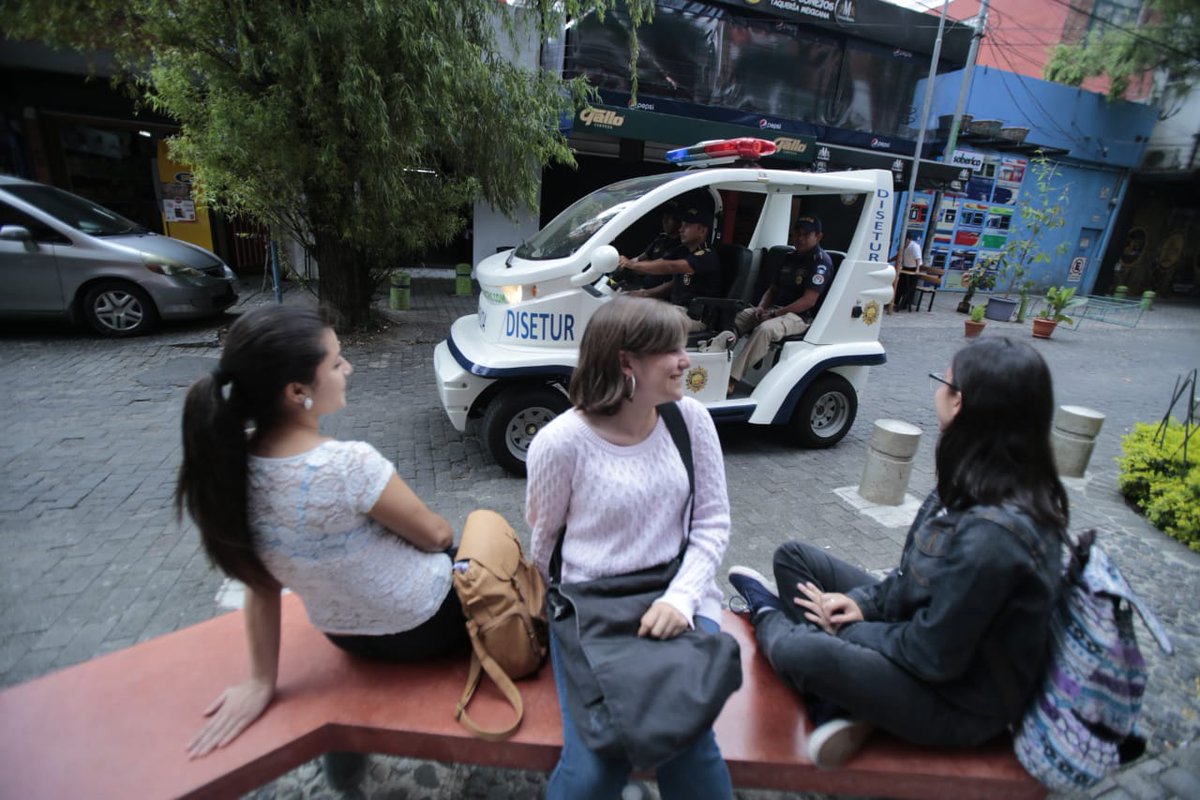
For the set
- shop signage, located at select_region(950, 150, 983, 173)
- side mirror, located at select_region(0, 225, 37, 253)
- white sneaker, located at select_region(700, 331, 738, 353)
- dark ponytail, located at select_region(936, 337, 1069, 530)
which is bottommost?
white sneaker, located at select_region(700, 331, 738, 353)

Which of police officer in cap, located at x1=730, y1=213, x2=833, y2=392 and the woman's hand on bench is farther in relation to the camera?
police officer in cap, located at x1=730, y1=213, x2=833, y2=392

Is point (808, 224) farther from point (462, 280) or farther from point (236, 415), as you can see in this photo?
point (462, 280)

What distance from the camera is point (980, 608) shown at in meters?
1.48

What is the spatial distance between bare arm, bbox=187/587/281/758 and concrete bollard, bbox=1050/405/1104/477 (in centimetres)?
564

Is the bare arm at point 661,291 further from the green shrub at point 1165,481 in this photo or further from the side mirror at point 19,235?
the side mirror at point 19,235

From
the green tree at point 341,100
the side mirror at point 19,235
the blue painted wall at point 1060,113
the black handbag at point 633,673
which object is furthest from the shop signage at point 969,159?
the side mirror at point 19,235

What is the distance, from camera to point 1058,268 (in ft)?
64.1

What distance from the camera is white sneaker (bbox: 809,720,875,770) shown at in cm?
165

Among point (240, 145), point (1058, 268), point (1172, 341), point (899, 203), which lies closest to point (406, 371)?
point (240, 145)

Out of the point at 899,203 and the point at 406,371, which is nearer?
the point at 406,371

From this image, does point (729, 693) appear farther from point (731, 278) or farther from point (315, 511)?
point (731, 278)

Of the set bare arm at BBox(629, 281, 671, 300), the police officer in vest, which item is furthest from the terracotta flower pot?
bare arm at BBox(629, 281, 671, 300)

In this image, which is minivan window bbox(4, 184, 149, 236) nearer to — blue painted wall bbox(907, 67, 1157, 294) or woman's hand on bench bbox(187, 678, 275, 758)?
woman's hand on bench bbox(187, 678, 275, 758)

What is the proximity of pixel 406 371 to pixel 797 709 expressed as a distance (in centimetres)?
584
